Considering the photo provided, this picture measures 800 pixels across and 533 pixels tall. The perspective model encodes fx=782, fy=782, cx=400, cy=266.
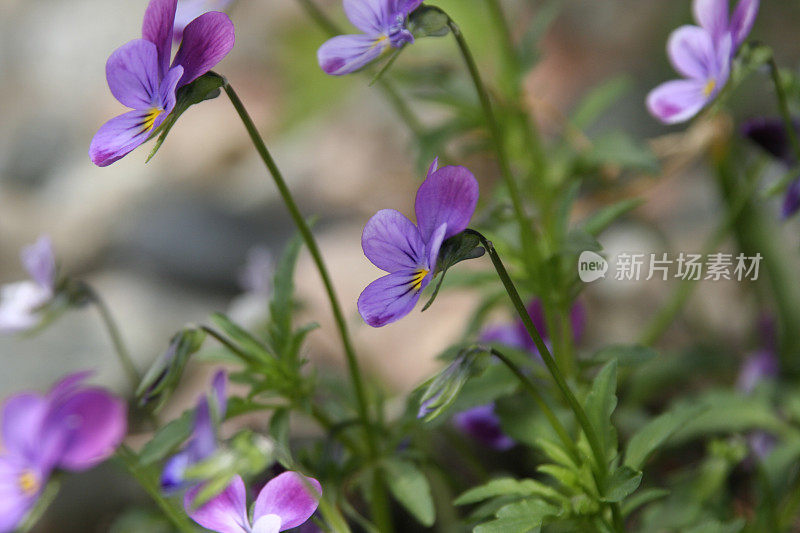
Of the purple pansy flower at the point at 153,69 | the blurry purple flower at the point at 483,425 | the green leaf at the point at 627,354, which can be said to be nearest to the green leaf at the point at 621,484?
the green leaf at the point at 627,354

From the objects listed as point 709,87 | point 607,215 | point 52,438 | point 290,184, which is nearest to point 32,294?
point 52,438

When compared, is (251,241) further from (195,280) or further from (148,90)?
(148,90)

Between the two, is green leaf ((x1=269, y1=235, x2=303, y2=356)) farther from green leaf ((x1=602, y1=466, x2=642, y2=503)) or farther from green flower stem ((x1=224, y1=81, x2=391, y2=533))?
green leaf ((x1=602, y1=466, x2=642, y2=503))

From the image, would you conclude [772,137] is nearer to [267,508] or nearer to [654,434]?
[654,434]

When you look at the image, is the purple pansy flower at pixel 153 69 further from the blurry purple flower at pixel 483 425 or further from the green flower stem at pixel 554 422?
the blurry purple flower at pixel 483 425

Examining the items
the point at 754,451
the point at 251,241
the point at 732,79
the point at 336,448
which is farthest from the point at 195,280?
the point at 732,79

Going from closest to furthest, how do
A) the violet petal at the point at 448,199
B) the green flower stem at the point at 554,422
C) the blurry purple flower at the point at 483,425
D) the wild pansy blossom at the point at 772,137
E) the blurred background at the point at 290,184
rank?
the violet petal at the point at 448,199, the green flower stem at the point at 554,422, the wild pansy blossom at the point at 772,137, the blurry purple flower at the point at 483,425, the blurred background at the point at 290,184
